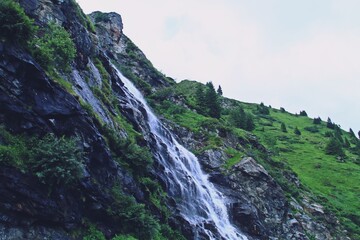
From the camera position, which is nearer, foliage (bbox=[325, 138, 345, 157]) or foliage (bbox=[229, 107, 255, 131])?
foliage (bbox=[229, 107, 255, 131])

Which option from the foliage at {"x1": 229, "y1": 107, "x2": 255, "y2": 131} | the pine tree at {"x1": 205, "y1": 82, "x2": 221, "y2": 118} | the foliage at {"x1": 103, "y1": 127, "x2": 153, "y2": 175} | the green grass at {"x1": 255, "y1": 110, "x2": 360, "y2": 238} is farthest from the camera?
the foliage at {"x1": 229, "y1": 107, "x2": 255, "y2": 131}

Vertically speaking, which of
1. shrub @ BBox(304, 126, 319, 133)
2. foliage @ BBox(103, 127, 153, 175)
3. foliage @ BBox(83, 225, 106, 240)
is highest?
shrub @ BBox(304, 126, 319, 133)

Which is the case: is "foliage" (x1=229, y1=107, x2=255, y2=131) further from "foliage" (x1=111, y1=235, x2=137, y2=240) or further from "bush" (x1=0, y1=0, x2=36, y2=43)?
"bush" (x1=0, y1=0, x2=36, y2=43)

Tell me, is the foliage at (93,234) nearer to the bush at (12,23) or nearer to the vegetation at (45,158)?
the vegetation at (45,158)

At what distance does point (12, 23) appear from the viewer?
2456 centimetres

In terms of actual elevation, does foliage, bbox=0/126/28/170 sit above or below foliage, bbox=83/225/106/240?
above

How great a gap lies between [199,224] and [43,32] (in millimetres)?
22742

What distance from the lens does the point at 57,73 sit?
100.0 feet

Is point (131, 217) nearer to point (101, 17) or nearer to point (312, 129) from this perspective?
point (101, 17)

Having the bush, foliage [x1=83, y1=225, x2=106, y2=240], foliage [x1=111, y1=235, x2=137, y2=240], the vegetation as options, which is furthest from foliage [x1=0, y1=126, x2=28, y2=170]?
foliage [x1=111, y1=235, x2=137, y2=240]

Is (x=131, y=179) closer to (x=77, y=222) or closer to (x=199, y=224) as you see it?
(x=77, y=222)

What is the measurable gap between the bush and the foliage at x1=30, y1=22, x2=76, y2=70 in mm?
2520

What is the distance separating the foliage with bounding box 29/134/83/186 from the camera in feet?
71.3

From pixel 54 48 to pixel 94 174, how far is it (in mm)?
10846
